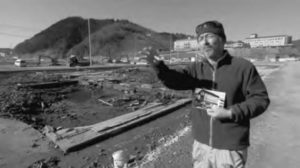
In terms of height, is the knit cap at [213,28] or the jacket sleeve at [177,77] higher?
the knit cap at [213,28]

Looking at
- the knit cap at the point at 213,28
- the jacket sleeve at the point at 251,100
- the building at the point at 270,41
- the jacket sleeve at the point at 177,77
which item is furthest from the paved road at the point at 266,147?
the building at the point at 270,41

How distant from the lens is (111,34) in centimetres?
14900

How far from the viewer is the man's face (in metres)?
1.64

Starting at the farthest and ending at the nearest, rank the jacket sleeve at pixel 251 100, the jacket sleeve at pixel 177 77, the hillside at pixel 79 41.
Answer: the hillside at pixel 79 41 → the jacket sleeve at pixel 177 77 → the jacket sleeve at pixel 251 100

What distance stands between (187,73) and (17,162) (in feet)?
11.1

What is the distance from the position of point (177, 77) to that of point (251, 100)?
0.69m

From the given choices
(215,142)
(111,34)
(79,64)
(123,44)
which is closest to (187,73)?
(215,142)

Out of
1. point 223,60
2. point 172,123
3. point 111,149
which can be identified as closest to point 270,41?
point 172,123

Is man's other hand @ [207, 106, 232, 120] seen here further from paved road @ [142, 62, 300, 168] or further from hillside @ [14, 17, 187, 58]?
hillside @ [14, 17, 187, 58]

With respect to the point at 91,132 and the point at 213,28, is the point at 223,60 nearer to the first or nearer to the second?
the point at 213,28

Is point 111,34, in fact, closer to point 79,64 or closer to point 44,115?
point 79,64

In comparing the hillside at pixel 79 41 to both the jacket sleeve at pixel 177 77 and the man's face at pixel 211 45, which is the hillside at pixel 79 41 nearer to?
the jacket sleeve at pixel 177 77

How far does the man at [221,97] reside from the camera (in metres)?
1.53

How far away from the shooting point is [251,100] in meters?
1.52
